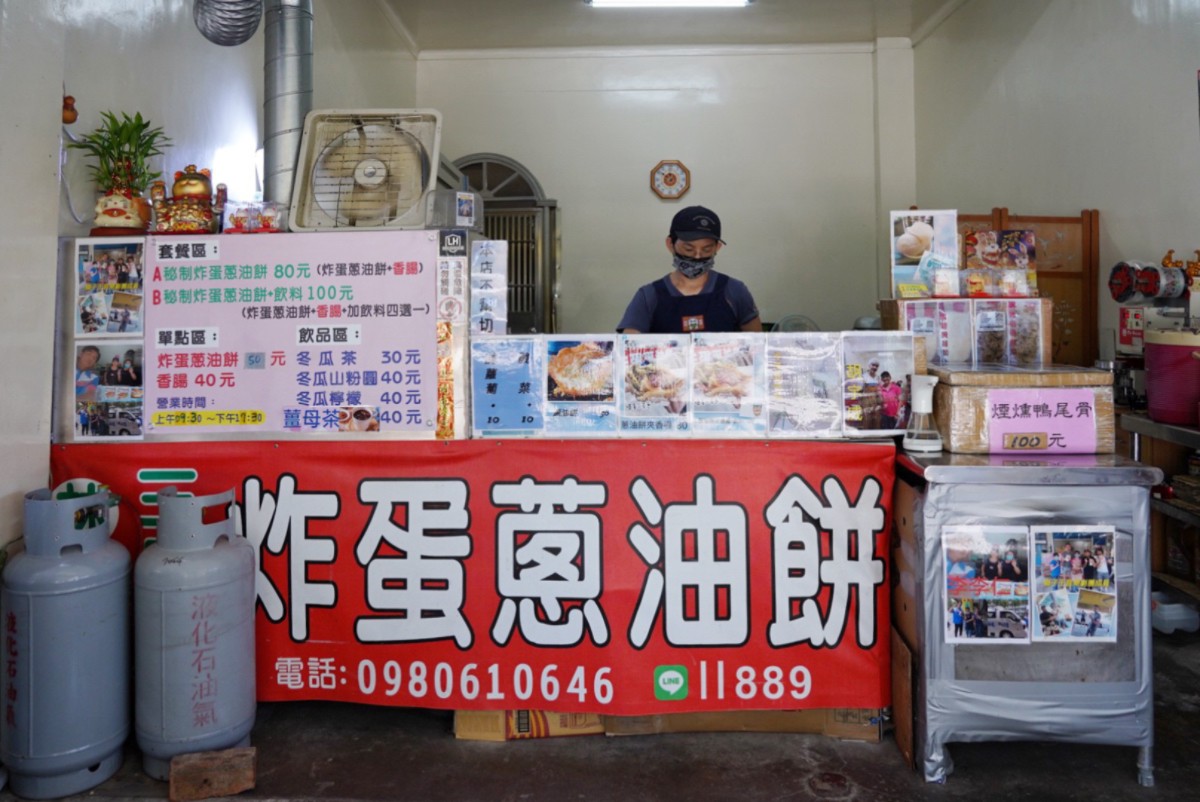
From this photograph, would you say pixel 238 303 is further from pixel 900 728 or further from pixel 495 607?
Result: pixel 900 728

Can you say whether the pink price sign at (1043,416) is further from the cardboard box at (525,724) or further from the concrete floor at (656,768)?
the cardboard box at (525,724)

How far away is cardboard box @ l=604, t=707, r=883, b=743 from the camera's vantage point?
8.24ft

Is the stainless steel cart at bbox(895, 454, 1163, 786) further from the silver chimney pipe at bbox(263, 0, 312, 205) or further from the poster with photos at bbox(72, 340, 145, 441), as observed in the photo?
the silver chimney pipe at bbox(263, 0, 312, 205)

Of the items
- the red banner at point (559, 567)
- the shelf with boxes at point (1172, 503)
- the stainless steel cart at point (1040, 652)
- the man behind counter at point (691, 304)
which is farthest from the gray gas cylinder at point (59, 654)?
the shelf with boxes at point (1172, 503)

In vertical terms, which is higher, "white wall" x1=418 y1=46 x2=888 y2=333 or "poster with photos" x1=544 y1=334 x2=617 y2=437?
"white wall" x1=418 y1=46 x2=888 y2=333

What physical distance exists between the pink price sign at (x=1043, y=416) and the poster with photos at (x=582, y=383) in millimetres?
1151

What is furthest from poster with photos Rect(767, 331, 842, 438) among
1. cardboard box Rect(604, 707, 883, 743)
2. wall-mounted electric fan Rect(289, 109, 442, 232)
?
wall-mounted electric fan Rect(289, 109, 442, 232)

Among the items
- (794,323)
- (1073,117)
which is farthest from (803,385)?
(1073,117)

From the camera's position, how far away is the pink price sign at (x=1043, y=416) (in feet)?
7.79

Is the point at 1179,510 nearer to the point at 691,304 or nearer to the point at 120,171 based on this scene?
the point at 691,304

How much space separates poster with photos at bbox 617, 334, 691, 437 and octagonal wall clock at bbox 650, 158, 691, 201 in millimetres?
4340

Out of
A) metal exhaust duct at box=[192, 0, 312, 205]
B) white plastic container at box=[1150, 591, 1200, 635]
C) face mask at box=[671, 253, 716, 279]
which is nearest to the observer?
face mask at box=[671, 253, 716, 279]

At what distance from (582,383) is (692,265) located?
927 millimetres

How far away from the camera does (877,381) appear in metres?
2.51
